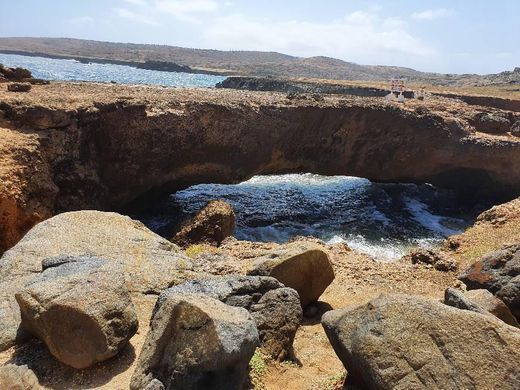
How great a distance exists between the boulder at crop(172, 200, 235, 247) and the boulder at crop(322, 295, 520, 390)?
10416 millimetres

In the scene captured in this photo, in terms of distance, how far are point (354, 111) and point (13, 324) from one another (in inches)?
778

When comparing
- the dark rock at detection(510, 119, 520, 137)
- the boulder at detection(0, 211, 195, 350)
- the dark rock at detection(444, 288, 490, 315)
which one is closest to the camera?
the dark rock at detection(444, 288, 490, 315)

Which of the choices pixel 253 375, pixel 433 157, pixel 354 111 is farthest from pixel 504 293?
pixel 433 157

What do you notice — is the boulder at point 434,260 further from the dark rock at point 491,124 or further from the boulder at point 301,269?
the dark rock at point 491,124

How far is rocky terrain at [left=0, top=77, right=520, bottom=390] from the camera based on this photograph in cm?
478

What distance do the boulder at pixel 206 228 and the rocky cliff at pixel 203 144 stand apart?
11.3ft

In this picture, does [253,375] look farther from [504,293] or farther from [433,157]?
[433,157]

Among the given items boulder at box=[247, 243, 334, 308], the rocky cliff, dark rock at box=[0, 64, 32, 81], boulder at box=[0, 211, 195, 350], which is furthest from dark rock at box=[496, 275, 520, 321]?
dark rock at box=[0, 64, 32, 81]

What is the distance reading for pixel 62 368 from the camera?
5.61 m

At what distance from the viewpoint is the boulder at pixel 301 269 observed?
8477mm

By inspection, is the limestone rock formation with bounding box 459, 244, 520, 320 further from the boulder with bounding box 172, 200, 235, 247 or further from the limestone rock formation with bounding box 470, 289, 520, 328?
the boulder with bounding box 172, 200, 235, 247

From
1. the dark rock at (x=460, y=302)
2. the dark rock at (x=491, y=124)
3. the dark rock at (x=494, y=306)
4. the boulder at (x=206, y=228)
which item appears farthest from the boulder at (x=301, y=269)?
the dark rock at (x=491, y=124)

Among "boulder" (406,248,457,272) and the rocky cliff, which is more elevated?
the rocky cliff

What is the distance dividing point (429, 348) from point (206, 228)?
1145cm
